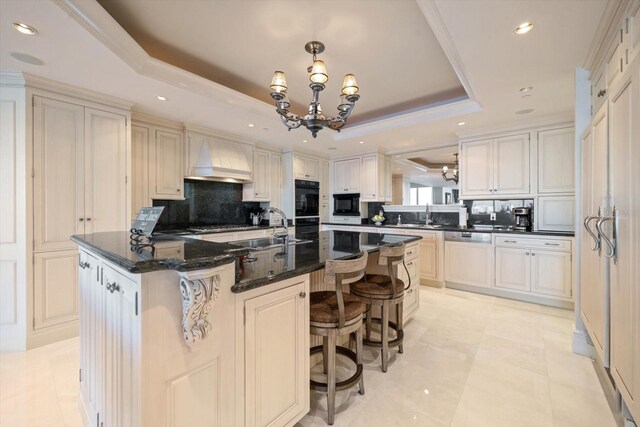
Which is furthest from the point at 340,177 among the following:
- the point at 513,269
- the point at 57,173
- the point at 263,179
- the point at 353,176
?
the point at 57,173

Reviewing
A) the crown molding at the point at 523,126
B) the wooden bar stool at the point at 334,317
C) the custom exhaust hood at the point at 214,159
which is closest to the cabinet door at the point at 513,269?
the crown molding at the point at 523,126

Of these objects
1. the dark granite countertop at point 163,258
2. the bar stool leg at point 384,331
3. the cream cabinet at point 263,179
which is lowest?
the bar stool leg at point 384,331

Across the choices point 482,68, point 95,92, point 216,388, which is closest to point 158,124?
point 95,92

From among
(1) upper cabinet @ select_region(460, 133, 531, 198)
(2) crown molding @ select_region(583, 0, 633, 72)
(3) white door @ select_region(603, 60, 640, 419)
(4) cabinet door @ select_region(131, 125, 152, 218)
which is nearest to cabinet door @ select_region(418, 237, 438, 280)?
(1) upper cabinet @ select_region(460, 133, 531, 198)

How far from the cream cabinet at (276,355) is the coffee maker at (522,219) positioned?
12.5ft

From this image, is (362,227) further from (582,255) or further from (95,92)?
(95,92)

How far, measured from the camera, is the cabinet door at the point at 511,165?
383cm

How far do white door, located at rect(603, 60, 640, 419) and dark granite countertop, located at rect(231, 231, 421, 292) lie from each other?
1.38 metres

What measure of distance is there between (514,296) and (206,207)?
15.7 ft

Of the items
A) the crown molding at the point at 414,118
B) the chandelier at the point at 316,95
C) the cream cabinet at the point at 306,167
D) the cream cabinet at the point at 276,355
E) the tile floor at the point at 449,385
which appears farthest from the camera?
the cream cabinet at the point at 306,167

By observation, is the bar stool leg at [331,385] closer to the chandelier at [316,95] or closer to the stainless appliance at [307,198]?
the chandelier at [316,95]

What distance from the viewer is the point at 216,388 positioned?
1152 mm

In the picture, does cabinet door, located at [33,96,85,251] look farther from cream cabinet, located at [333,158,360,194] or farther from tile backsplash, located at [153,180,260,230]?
cream cabinet, located at [333,158,360,194]

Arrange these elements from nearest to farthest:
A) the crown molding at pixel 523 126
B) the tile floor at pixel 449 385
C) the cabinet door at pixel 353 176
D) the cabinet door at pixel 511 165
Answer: the tile floor at pixel 449 385
the crown molding at pixel 523 126
the cabinet door at pixel 511 165
the cabinet door at pixel 353 176
